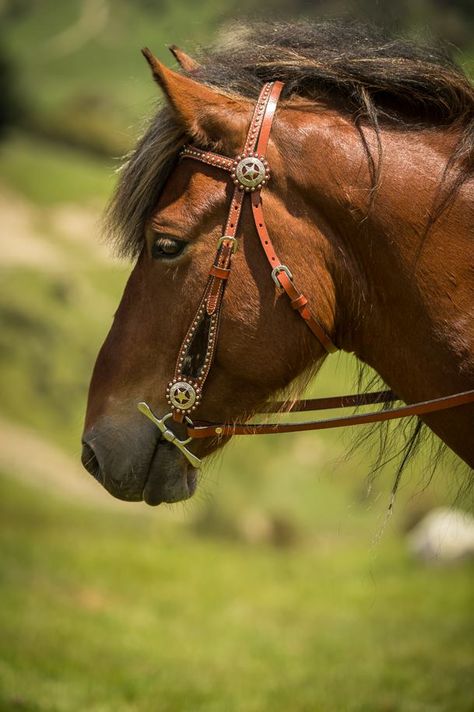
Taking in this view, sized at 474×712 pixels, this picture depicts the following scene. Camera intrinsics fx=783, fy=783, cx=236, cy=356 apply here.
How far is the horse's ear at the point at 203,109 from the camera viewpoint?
2.45 metres

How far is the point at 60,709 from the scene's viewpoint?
4180 millimetres

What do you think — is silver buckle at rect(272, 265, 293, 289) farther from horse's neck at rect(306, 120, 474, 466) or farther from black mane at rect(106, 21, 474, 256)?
black mane at rect(106, 21, 474, 256)

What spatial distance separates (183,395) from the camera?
2.53m

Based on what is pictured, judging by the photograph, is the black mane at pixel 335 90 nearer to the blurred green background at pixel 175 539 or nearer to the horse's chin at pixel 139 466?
the blurred green background at pixel 175 539

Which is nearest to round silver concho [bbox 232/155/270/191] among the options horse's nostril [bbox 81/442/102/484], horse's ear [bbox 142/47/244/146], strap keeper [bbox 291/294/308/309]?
horse's ear [bbox 142/47/244/146]

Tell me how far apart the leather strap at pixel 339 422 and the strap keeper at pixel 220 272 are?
19.7 inches

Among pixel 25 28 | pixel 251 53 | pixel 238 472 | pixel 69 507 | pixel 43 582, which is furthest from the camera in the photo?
pixel 25 28

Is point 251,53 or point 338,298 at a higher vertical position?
point 251,53

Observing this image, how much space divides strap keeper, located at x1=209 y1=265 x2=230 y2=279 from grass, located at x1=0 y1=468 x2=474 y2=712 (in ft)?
9.40

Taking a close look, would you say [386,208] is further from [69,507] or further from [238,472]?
[238,472]

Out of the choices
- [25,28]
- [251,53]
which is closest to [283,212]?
[251,53]

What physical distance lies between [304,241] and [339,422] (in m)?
0.61

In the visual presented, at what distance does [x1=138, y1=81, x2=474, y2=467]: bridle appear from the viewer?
2445 mm

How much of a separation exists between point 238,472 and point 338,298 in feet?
29.7
